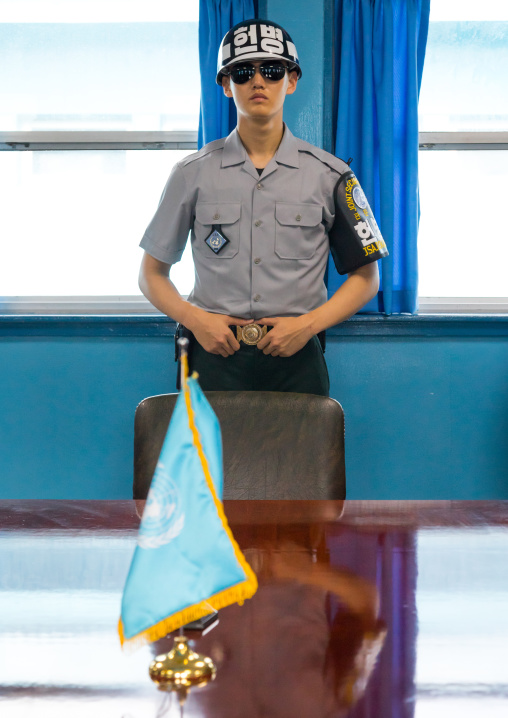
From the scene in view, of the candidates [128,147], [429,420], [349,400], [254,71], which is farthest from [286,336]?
[128,147]

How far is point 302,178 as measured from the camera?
2.03 meters

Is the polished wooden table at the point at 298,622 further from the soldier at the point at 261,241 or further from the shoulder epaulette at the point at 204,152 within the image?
the shoulder epaulette at the point at 204,152

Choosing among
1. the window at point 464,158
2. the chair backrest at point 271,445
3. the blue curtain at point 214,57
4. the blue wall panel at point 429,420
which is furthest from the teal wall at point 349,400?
the chair backrest at point 271,445

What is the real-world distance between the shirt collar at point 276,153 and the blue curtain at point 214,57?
24.9 inches

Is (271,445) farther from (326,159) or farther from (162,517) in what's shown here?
(326,159)

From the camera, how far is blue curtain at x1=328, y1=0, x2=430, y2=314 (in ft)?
8.76

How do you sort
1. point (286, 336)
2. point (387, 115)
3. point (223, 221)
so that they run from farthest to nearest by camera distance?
point (387, 115) → point (223, 221) → point (286, 336)

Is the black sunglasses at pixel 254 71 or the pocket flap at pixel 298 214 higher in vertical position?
the black sunglasses at pixel 254 71

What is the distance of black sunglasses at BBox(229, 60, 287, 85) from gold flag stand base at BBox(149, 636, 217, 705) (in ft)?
5.31

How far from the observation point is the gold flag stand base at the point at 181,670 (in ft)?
1.82

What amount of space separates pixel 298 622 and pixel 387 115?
7.64ft

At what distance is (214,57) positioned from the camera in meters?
2.68

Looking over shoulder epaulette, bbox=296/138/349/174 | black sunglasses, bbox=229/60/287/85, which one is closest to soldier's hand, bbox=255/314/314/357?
shoulder epaulette, bbox=296/138/349/174

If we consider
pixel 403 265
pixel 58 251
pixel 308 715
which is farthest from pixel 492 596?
pixel 58 251
